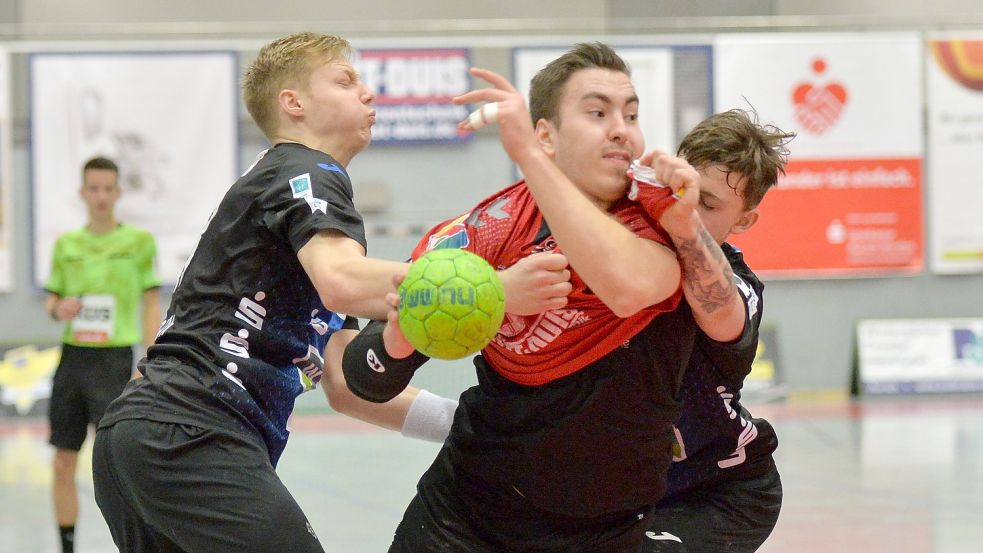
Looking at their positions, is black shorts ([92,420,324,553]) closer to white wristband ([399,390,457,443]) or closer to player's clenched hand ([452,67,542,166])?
white wristband ([399,390,457,443])

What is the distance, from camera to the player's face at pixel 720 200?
3.10 metres

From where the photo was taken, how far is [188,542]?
2.72 metres

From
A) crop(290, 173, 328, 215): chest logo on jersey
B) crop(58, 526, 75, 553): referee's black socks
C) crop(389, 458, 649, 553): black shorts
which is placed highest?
crop(290, 173, 328, 215): chest logo on jersey

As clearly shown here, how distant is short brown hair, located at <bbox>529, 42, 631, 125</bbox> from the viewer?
2.73m

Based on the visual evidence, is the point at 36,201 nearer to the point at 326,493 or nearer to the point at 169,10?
the point at 169,10

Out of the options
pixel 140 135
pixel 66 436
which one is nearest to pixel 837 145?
pixel 140 135

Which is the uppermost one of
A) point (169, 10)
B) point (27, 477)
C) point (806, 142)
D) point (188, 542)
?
point (169, 10)

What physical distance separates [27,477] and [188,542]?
654 cm

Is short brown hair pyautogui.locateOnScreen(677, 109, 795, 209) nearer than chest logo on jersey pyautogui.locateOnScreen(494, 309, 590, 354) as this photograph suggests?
No

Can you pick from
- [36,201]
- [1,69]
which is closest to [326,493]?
[36,201]

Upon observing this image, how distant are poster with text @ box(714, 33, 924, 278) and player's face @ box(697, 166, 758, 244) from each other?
9.68 meters

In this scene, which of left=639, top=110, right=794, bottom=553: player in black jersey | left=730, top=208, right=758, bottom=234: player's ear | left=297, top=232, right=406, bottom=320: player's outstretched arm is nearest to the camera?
left=297, top=232, right=406, bottom=320: player's outstretched arm

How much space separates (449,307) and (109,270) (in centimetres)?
542

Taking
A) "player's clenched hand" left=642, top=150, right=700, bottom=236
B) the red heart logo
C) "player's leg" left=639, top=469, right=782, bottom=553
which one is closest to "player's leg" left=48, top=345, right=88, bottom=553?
"player's leg" left=639, top=469, right=782, bottom=553
